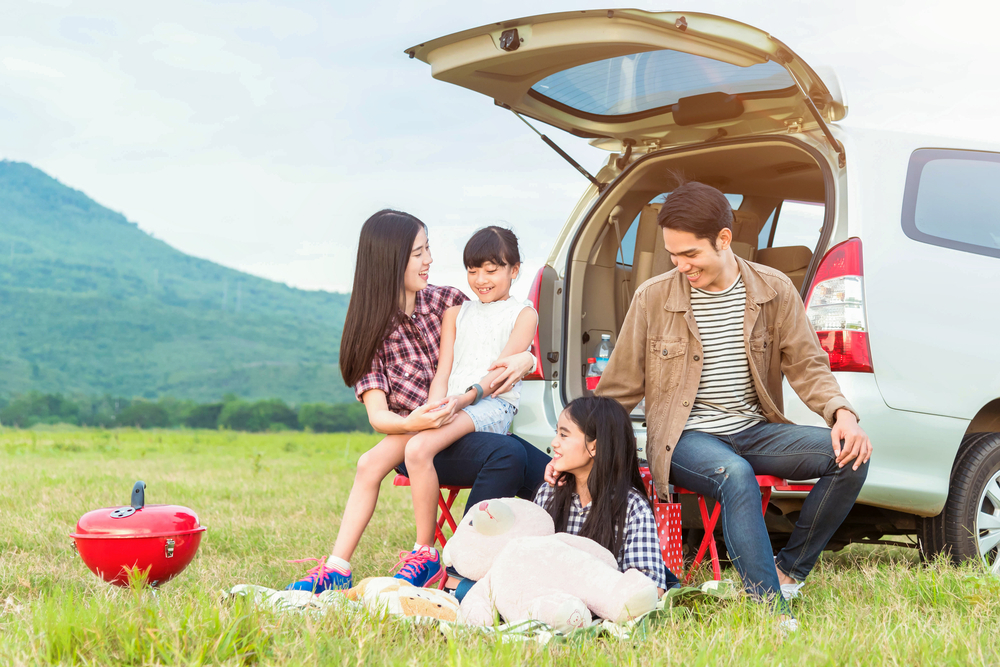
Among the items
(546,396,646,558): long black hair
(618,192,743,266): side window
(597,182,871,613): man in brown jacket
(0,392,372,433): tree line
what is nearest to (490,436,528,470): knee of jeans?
(546,396,646,558): long black hair

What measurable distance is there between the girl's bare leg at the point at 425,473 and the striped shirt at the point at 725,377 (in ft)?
2.58

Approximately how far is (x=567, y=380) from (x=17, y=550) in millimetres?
2310

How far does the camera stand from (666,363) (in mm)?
2729

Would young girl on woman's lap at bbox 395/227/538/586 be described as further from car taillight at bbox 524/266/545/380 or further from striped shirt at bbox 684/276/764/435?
striped shirt at bbox 684/276/764/435

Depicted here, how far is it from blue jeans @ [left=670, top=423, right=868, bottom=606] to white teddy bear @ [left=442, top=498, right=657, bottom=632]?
1.22 ft

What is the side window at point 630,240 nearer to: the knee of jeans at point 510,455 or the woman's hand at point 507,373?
the woman's hand at point 507,373

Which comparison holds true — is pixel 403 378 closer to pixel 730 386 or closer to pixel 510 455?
pixel 510 455

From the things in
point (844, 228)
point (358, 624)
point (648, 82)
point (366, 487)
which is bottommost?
point (358, 624)

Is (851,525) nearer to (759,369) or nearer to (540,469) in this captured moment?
(759,369)

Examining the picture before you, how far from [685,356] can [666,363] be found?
0.07m

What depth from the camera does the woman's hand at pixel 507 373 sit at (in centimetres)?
296

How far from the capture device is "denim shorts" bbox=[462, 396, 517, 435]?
9.50 ft

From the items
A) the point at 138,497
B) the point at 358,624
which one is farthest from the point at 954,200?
the point at 138,497

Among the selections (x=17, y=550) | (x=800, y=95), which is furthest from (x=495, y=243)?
(x=17, y=550)
